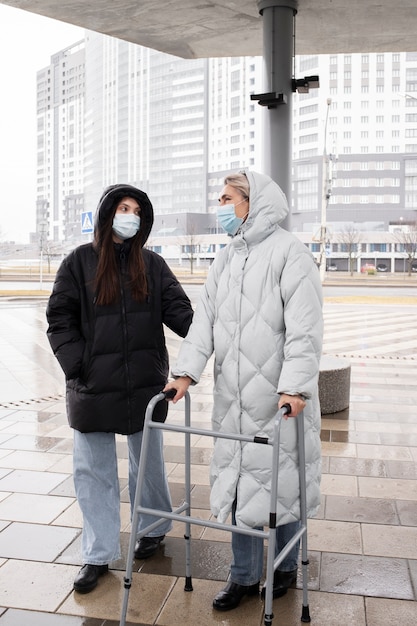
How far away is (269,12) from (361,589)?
5.80 meters

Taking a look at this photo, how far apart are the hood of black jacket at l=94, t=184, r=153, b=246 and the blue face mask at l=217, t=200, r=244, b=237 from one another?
0.48 m

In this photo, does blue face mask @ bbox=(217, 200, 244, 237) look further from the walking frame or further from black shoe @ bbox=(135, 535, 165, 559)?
black shoe @ bbox=(135, 535, 165, 559)

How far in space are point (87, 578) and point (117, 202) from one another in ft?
5.93

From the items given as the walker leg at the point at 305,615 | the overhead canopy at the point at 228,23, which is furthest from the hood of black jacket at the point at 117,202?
the overhead canopy at the point at 228,23

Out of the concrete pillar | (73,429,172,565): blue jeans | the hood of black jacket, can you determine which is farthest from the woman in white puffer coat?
the concrete pillar

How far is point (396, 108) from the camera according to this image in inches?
4712

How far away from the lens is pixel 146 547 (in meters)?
3.76

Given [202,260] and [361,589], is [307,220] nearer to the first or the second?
[202,260]

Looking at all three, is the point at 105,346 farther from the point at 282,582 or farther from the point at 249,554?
the point at 282,582

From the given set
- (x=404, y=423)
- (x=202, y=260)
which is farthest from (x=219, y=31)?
(x=202, y=260)

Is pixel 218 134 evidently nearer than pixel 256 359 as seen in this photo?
No

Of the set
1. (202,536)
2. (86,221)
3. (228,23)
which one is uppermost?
(228,23)

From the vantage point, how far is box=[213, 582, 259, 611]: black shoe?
10.4ft

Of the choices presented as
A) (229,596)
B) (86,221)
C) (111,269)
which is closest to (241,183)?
(111,269)
